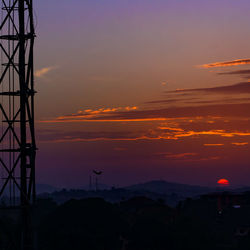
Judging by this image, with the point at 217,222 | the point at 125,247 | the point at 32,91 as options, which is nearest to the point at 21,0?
the point at 32,91

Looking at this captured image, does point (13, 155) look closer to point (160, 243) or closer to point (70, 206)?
point (160, 243)

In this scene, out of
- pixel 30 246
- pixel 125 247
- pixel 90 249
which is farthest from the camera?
pixel 125 247

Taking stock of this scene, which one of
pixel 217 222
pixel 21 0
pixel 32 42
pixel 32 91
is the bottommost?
pixel 217 222

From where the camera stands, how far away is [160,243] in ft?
373

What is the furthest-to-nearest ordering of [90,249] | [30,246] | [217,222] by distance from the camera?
[217,222]
[90,249]
[30,246]

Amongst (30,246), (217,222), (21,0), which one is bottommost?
(217,222)

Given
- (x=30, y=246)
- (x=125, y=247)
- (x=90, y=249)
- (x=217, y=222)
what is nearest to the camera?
(x=30, y=246)

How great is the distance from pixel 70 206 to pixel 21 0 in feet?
296

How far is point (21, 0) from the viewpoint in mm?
47156

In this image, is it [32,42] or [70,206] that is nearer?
[32,42]

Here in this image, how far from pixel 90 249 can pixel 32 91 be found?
69895 millimetres

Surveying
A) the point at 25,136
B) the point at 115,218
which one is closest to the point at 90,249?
the point at 115,218

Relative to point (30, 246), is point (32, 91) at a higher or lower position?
higher

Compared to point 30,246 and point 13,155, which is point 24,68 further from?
point 30,246
